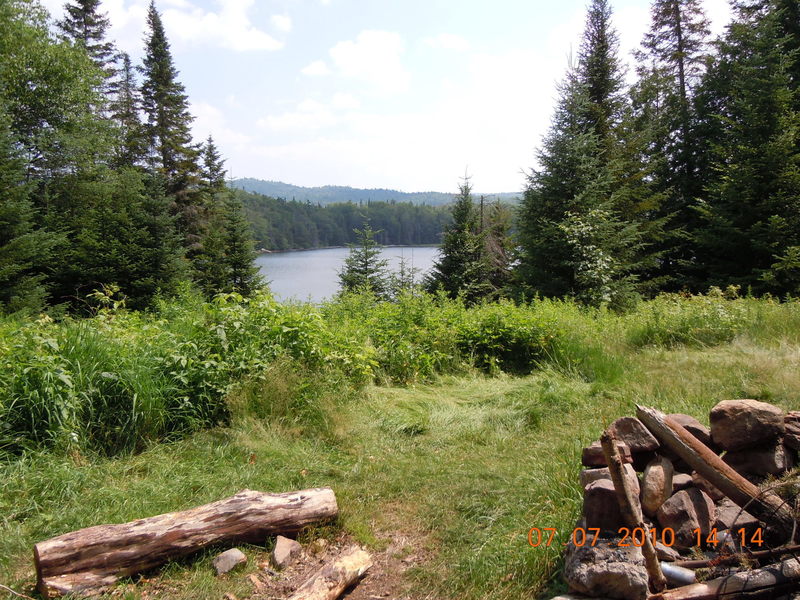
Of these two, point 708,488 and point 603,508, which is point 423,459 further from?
point 708,488

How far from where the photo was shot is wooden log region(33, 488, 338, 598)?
2389 millimetres

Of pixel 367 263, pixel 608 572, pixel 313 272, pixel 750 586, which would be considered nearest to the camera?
pixel 750 586

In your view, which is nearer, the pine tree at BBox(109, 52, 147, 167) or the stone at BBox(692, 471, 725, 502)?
the stone at BBox(692, 471, 725, 502)

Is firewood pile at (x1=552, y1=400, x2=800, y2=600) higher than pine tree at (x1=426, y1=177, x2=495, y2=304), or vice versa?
pine tree at (x1=426, y1=177, x2=495, y2=304)

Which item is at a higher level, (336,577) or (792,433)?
(792,433)

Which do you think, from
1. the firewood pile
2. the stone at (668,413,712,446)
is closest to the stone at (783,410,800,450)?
the firewood pile

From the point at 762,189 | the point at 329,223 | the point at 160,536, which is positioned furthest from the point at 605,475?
the point at 329,223

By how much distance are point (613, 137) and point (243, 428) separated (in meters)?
15.1

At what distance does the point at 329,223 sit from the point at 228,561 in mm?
81059

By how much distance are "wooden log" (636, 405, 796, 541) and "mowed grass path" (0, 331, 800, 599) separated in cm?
72

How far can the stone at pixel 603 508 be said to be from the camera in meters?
2.34

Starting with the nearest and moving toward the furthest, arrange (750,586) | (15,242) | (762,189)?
1. (750,586)
2. (762,189)
3. (15,242)

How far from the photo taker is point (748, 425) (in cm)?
271

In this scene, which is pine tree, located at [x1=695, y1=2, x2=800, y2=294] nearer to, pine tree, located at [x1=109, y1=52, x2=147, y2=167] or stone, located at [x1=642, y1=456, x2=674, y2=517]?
stone, located at [x1=642, y1=456, x2=674, y2=517]
